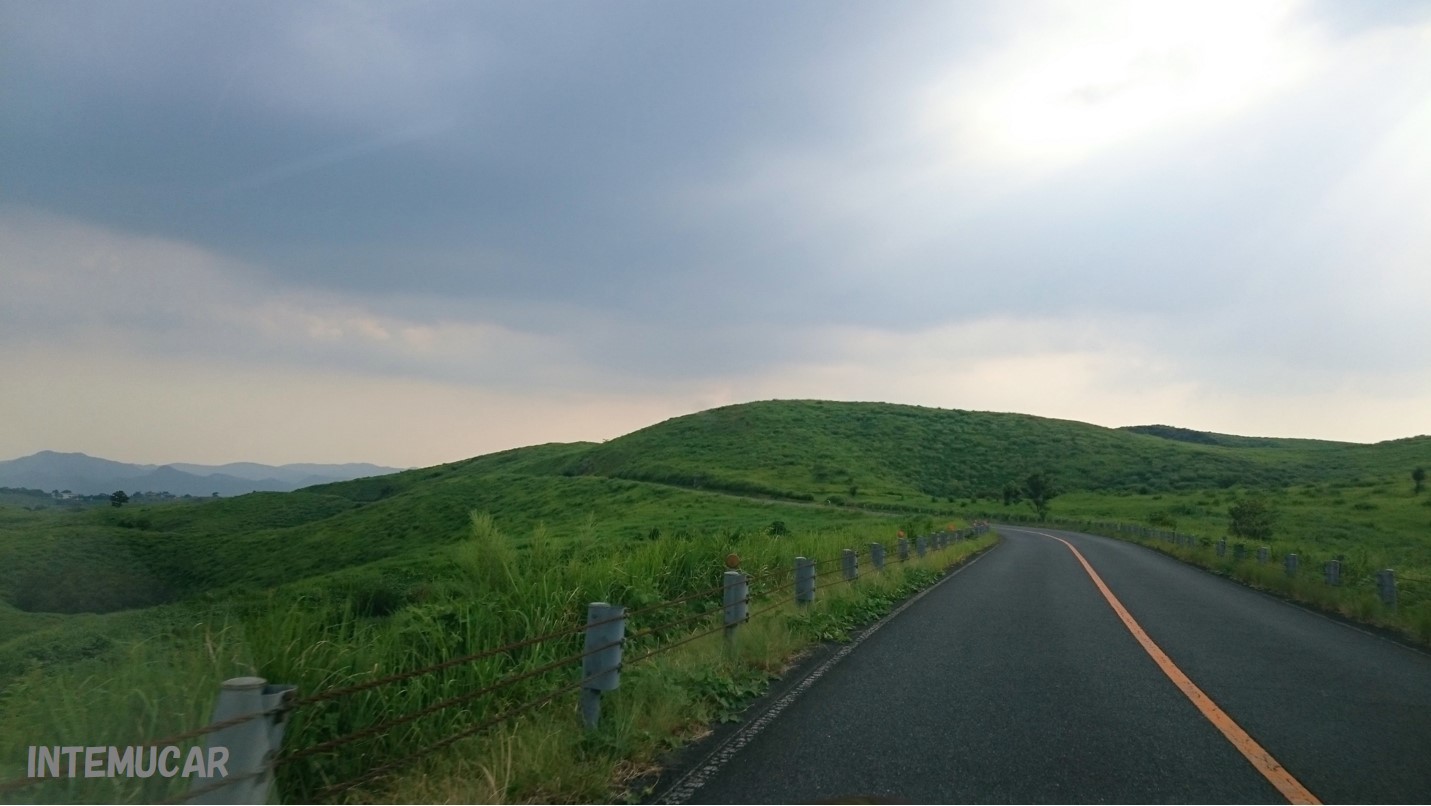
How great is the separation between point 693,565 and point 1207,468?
10749 cm

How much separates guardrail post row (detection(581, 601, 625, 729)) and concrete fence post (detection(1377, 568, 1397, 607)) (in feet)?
47.7

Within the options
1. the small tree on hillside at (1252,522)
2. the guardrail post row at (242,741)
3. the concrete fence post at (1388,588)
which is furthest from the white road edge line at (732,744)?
the small tree on hillside at (1252,522)

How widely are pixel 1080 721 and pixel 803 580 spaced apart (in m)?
5.84

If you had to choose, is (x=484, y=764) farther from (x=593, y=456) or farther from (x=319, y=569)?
(x=593, y=456)

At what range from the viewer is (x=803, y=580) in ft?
38.9

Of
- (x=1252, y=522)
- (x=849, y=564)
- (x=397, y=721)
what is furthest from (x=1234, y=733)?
(x=1252, y=522)

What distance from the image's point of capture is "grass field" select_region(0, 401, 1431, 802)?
4.66m

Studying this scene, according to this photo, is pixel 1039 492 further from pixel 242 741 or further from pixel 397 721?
pixel 242 741

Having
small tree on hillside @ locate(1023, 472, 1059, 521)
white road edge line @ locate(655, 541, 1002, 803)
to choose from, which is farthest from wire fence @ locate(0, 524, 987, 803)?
small tree on hillside @ locate(1023, 472, 1059, 521)

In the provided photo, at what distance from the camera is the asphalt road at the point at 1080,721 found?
15.7ft

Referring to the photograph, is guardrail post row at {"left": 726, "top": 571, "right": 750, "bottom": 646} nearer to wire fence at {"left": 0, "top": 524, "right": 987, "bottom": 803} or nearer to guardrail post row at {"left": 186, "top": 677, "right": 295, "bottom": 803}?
wire fence at {"left": 0, "top": 524, "right": 987, "bottom": 803}

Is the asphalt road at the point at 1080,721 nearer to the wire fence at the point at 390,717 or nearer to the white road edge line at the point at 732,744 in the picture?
the white road edge line at the point at 732,744

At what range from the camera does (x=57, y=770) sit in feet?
12.1

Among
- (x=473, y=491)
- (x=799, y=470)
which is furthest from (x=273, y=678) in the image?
(x=473, y=491)
